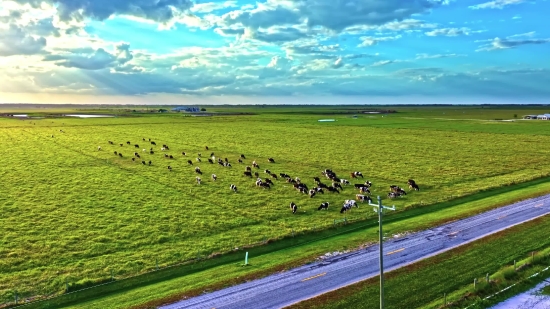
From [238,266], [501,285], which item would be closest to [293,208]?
[238,266]

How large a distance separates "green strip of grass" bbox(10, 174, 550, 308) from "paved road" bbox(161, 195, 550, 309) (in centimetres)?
118

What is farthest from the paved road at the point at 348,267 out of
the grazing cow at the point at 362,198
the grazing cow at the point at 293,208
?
the grazing cow at the point at 293,208

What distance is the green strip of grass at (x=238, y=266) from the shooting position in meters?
24.3

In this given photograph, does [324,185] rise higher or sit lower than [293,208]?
higher

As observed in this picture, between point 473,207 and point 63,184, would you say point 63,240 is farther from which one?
point 473,207

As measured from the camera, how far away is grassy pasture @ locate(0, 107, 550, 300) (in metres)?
30.4

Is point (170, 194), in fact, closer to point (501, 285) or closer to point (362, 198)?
point (362, 198)

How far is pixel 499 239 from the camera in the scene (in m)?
32.2

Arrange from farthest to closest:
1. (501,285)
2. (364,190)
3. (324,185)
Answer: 1. (324,185)
2. (364,190)
3. (501,285)

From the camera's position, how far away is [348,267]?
28.1m

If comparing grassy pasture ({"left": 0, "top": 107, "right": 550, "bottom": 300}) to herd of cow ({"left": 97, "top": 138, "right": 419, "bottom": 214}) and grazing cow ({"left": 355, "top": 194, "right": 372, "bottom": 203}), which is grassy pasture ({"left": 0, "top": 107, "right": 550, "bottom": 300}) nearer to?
herd of cow ({"left": 97, "top": 138, "right": 419, "bottom": 214})

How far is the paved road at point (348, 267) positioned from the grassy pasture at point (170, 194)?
6.61 meters

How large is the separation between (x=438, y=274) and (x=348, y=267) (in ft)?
18.3

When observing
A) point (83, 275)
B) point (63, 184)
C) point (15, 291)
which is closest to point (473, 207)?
point (83, 275)
